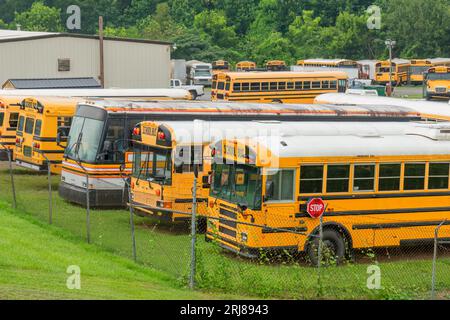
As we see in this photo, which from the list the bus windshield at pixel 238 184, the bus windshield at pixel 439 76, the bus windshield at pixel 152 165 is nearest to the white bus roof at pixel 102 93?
the bus windshield at pixel 152 165

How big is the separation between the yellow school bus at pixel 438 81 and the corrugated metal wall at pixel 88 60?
23857 millimetres

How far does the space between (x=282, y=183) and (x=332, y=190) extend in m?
1.19

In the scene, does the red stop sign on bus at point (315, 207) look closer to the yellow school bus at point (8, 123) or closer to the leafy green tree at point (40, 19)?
the yellow school bus at point (8, 123)

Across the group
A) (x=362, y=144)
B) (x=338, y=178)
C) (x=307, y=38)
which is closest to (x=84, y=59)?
(x=362, y=144)

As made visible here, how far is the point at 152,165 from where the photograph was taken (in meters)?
25.0

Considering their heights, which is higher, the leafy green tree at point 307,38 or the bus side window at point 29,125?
the leafy green tree at point 307,38

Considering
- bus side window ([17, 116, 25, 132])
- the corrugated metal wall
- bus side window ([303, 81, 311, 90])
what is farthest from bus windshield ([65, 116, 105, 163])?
bus side window ([303, 81, 311, 90])

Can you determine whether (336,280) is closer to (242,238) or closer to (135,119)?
(242,238)

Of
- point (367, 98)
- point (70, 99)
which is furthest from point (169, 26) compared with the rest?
point (70, 99)

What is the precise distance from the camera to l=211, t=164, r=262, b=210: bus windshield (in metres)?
20.5

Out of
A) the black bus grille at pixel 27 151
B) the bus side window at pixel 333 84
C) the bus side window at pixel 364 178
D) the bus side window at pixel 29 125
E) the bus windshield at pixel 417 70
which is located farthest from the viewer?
the bus windshield at pixel 417 70

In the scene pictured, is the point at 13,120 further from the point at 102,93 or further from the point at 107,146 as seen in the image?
the point at 107,146

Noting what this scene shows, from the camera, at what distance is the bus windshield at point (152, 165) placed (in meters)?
24.6
